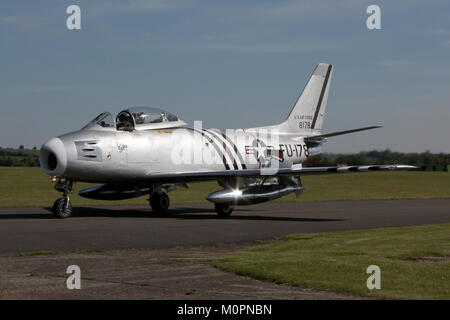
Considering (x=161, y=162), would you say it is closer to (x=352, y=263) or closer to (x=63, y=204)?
(x=63, y=204)

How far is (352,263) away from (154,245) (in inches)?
178

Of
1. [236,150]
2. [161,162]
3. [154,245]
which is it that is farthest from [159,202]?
[154,245]

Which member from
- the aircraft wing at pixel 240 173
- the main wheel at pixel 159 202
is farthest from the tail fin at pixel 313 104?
the main wheel at pixel 159 202

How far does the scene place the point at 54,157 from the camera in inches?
731

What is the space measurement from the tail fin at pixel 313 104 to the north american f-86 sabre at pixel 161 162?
2517 millimetres

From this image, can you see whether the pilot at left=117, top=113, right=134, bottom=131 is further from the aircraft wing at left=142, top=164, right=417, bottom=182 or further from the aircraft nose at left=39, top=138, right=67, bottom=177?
the aircraft nose at left=39, top=138, right=67, bottom=177

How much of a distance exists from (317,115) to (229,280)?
1960cm

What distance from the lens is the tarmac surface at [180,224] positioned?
13.7 metres

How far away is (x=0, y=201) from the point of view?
90.2 ft

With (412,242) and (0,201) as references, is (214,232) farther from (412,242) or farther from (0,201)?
(0,201)

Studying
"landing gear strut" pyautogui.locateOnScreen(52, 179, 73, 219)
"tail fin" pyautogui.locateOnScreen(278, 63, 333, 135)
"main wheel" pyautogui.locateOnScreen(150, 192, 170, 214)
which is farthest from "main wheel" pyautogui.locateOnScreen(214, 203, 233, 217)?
"tail fin" pyautogui.locateOnScreen(278, 63, 333, 135)

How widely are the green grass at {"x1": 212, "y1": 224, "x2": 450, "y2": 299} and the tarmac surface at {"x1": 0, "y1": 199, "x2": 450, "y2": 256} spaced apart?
207 cm

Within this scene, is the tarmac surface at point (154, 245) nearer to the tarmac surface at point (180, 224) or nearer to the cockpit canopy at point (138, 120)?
the tarmac surface at point (180, 224)

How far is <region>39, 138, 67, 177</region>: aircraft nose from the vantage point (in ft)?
60.6
